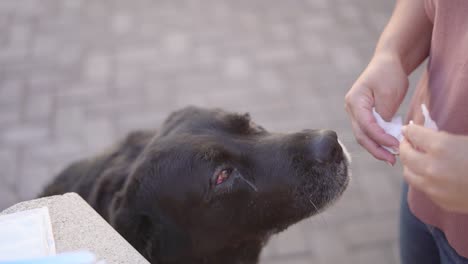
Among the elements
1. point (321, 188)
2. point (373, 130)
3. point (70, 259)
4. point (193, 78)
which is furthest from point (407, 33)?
point (193, 78)

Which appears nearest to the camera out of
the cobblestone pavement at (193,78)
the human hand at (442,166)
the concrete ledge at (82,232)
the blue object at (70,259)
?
the blue object at (70,259)

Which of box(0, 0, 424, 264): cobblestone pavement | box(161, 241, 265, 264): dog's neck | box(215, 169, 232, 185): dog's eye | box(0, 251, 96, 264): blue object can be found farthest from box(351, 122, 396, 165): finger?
box(0, 0, 424, 264): cobblestone pavement

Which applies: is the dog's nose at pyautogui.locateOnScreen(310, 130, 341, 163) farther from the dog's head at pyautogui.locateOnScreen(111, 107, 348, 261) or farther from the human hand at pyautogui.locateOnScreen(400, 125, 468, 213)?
the human hand at pyautogui.locateOnScreen(400, 125, 468, 213)

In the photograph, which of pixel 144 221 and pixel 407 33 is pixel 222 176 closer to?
pixel 144 221

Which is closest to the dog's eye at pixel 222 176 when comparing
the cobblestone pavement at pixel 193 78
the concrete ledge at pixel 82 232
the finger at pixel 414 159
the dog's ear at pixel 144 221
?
the dog's ear at pixel 144 221

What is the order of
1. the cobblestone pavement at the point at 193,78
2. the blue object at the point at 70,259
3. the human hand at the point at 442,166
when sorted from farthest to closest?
the cobblestone pavement at the point at 193,78 < the human hand at the point at 442,166 < the blue object at the point at 70,259

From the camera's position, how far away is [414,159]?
1.21m

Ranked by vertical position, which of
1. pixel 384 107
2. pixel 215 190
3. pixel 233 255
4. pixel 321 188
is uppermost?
pixel 384 107

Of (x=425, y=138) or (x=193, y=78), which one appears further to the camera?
(x=193, y=78)

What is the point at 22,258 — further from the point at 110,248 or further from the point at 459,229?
the point at 459,229

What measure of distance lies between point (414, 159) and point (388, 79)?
22.6 inches

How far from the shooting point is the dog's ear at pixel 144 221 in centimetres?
215

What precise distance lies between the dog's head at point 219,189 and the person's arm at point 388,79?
426mm

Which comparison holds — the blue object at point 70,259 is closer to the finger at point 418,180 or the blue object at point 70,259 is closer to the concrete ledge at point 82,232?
the concrete ledge at point 82,232
